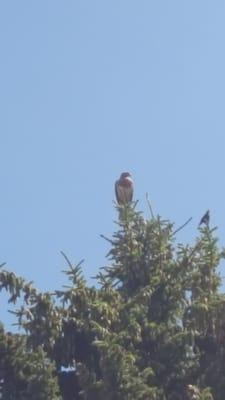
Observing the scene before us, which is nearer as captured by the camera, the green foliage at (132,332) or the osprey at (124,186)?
the green foliage at (132,332)

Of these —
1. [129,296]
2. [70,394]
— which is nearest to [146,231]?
[129,296]

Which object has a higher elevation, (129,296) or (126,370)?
(129,296)

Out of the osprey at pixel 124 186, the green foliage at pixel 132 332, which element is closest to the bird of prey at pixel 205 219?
the green foliage at pixel 132 332

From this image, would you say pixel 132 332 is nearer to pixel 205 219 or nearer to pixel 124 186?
pixel 205 219

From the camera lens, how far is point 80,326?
18859 mm

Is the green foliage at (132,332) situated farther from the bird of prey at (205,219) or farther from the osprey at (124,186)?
the osprey at (124,186)

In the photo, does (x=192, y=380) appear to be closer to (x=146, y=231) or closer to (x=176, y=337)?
(x=176, y=337)

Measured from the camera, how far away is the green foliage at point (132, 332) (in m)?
18.1

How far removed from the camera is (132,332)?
18.6m

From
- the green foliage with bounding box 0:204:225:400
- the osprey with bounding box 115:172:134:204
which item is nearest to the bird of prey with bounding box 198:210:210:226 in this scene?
the green foliage with bounding box 0:204:225:400

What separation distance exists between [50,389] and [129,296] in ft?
5.90

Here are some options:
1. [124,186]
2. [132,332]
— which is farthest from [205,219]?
[124,186]

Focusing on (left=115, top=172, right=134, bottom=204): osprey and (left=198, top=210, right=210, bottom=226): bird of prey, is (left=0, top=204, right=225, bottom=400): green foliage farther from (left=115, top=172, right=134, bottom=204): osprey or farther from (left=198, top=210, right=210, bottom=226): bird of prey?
(left=115, top=172, right=134, bottom=204): osprey

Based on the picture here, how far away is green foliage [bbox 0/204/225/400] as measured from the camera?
18.1 meters
